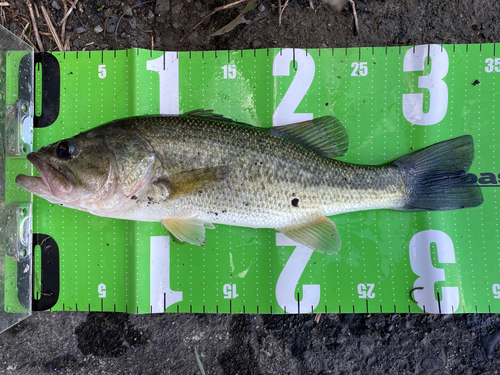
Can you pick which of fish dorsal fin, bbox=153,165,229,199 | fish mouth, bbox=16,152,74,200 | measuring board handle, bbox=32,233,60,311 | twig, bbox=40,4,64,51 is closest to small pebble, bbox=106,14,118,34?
twig, bbox=40,4,64,51

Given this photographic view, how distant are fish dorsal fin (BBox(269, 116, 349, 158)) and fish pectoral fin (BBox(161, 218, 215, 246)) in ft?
3.08

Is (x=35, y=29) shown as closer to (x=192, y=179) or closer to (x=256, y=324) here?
(x=192, y=179)

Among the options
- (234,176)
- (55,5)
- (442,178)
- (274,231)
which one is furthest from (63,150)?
(442,178)

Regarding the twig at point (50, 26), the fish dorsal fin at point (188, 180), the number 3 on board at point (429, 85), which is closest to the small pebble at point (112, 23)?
the twig at point (50, 26)

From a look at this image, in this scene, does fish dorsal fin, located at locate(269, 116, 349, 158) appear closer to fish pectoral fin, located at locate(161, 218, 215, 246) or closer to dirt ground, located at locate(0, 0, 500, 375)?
dirt ground, located at locate(0, 0, 500, 375)

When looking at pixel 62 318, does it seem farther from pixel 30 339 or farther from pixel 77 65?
pixel 77 65

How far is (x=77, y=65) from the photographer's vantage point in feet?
8.84

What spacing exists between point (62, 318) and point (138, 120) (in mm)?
1829

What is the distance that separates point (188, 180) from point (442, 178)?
193cm

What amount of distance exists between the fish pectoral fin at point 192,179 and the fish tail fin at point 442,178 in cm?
140

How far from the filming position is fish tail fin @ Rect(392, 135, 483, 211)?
7.97 ft

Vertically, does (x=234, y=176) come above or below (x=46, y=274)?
above

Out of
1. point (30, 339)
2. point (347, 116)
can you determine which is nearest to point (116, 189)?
point (30, 339)

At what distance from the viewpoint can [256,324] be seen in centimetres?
267
